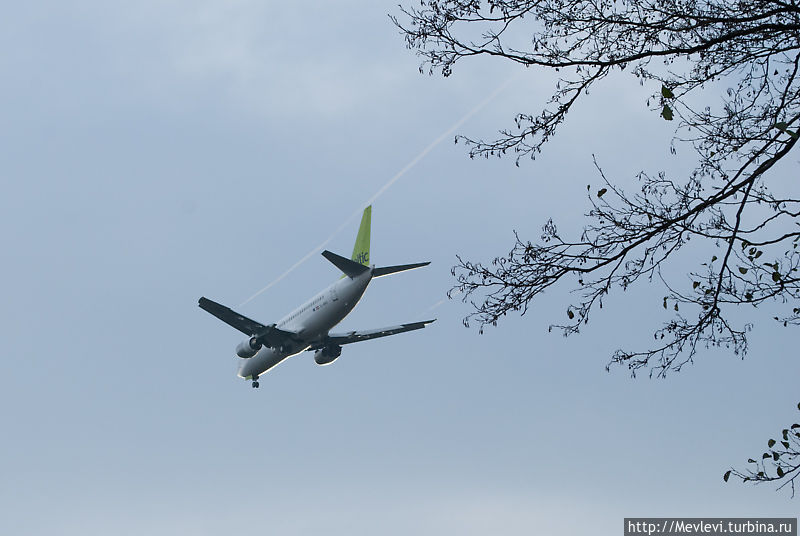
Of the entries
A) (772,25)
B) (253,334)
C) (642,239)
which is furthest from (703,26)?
(253,334)

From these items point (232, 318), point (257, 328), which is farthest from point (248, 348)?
point (232, 318)

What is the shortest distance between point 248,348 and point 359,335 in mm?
9943

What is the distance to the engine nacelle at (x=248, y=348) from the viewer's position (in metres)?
61.9

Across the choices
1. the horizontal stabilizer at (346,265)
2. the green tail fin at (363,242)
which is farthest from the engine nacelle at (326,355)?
the horizontal stabilizer at (346,265)

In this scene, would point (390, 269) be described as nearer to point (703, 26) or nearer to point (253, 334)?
point (253, 334)

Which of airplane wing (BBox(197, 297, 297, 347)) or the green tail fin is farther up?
the green tail fin

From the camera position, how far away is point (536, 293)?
38.1 ft

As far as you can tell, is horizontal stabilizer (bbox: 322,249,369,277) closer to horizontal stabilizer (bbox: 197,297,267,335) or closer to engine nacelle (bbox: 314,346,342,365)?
horizontal stabilizer (bbox: 197,297,267,335)

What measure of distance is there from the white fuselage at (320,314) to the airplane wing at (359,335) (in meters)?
2.35

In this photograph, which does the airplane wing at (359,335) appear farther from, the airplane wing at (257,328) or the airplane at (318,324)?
the airplane wing at (257,328)

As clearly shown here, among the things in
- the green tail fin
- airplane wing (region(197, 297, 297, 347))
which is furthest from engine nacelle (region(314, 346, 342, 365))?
the green tail fin

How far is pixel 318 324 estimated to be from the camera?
196ft

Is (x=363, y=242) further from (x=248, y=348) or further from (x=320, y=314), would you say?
(x=248, y=348)

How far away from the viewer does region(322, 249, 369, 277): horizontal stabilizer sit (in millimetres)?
55094
